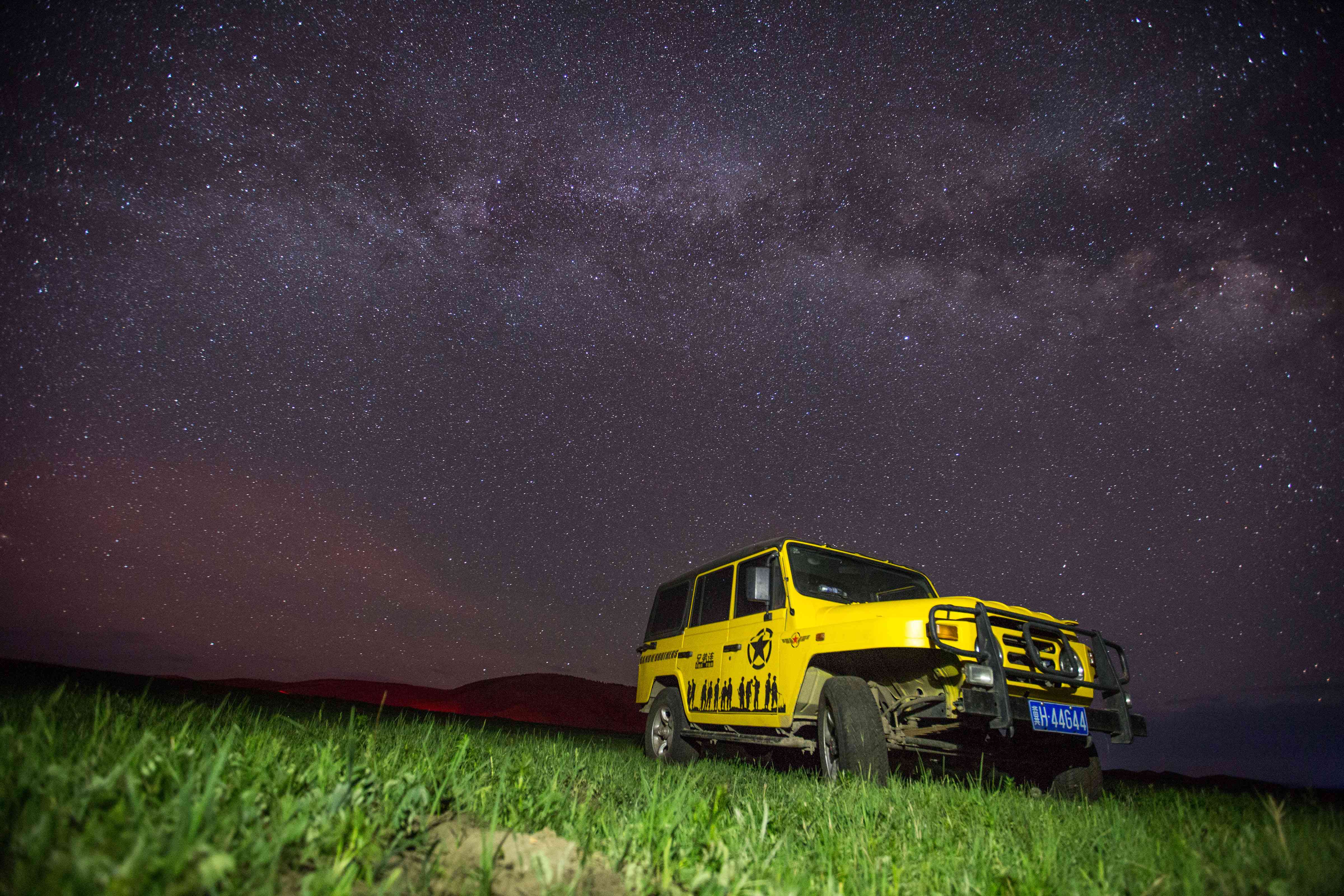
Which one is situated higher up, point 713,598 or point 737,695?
point 713,598

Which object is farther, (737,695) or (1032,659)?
(737,695)

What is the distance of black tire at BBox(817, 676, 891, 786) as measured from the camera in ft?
14.0

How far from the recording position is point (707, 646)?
22.1ft

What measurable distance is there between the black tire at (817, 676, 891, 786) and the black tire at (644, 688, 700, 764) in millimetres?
2303

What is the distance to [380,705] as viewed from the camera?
8.33 ft

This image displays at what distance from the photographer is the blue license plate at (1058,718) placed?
163 inches

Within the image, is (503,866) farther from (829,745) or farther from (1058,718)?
(1058,718)

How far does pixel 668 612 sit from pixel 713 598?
129 cm

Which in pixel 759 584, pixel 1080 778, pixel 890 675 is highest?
pixel 759 584

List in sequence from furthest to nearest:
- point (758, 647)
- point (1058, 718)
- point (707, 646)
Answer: point (707, 646) < point (758, 647) < point (1058, 718)

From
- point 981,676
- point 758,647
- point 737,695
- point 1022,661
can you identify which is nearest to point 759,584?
point 758,647

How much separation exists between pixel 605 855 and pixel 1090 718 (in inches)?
164

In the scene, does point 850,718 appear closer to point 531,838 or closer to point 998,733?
point 998,733

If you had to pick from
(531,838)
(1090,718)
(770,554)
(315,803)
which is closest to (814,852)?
(531,838)
